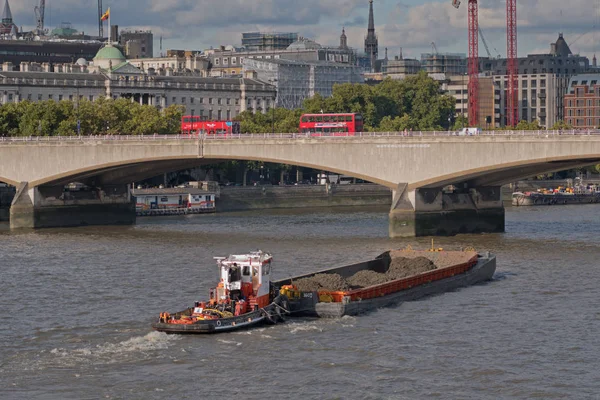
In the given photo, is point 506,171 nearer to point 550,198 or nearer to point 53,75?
point 550,198

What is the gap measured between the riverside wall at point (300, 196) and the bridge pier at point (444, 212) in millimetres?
37018

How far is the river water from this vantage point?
135ft

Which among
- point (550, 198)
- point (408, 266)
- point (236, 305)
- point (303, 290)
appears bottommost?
point (236, 305)

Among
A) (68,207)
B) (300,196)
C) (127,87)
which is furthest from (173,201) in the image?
(127,87)

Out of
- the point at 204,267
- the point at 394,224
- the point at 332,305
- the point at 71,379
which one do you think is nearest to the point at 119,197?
→ the point at 394,224

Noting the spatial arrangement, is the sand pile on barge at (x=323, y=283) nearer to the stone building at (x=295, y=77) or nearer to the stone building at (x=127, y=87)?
the stone building at (x=127, y=87)

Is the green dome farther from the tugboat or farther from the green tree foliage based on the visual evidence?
the tugboat

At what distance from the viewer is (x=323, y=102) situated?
157 m

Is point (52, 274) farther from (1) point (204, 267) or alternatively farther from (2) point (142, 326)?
(2) point (142, 326)

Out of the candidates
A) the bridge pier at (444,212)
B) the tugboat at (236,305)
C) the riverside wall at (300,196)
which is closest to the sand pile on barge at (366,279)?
the tugboat at (236,305)

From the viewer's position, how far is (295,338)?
156 feet

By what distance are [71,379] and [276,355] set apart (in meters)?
6.76

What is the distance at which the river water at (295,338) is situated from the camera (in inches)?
1622

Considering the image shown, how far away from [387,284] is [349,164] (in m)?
A: 33.1
